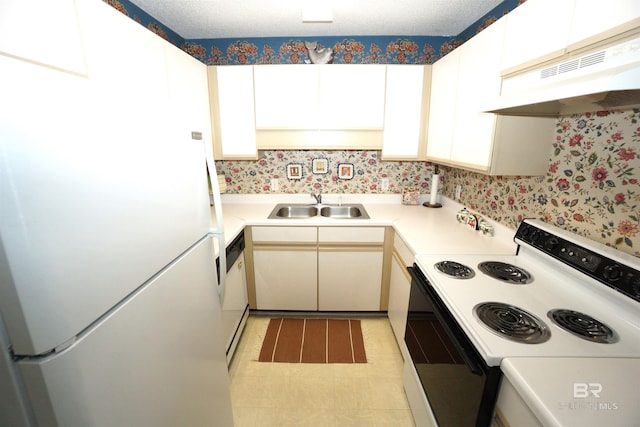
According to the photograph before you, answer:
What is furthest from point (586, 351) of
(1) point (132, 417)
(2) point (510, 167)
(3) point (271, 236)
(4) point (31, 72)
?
(3) point (271, 236)

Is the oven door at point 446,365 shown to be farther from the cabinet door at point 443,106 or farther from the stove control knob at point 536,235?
the cabinet door at point 443,106

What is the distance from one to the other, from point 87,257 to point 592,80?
4.13 feet

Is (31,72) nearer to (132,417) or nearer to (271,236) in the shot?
(132,417)

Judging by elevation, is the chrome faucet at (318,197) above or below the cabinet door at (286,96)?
below

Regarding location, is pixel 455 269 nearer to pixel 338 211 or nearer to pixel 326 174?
pixel 338 211

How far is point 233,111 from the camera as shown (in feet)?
7.43

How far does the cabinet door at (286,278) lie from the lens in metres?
2.29

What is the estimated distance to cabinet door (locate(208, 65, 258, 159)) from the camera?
7.18 feet

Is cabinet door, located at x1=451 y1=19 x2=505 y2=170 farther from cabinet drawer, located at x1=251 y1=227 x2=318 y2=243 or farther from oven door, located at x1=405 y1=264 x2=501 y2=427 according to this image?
cabinet drawer, located at x1=251 y1=227 x2=318 y2=243

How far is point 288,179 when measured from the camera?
2719 mm

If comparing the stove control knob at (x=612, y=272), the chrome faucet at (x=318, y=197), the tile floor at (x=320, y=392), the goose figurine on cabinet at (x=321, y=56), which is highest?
the goose figurine on cabinet at (x=321, y=56)

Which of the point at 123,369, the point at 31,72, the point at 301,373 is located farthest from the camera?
the point at 301,373

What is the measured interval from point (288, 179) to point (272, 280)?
0.98 m

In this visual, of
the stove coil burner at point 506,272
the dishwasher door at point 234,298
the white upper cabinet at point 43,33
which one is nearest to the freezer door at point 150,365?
the dishwasher door at point 234,298
